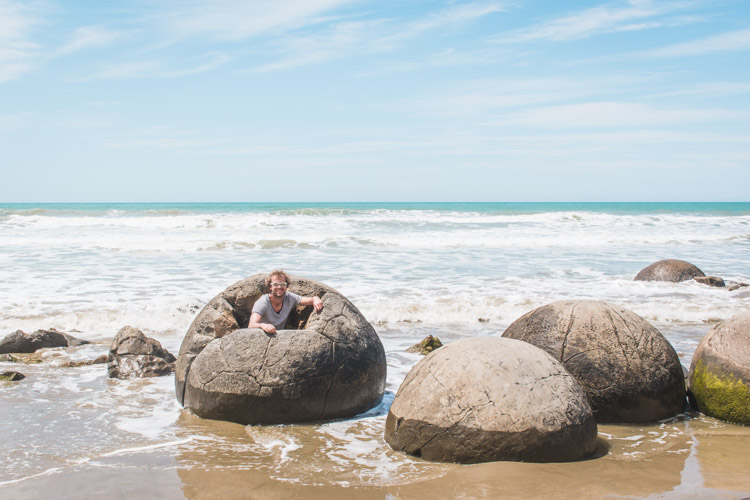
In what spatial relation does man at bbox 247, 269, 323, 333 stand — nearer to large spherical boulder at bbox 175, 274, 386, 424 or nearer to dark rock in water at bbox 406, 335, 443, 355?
large spherical boulder at bbox 175, 274, 386, 424

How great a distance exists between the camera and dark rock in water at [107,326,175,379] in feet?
24.9

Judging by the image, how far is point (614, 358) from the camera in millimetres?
5465

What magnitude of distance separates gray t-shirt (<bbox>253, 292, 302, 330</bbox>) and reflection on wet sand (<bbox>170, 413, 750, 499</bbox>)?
1145 mm

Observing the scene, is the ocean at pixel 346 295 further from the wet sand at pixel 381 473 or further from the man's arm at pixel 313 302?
the man's arm at pixel 313 302

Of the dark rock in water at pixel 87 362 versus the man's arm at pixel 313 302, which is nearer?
the man's arm at pixel 313 302

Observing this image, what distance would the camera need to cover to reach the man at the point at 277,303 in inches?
242

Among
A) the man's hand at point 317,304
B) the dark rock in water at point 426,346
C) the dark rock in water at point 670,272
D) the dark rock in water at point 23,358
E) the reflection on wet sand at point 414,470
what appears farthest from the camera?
the dark rock in water at point 670,272

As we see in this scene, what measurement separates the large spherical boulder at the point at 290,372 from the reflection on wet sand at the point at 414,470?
0.83ft

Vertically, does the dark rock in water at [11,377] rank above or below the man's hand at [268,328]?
below

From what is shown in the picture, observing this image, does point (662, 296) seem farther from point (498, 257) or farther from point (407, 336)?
point (498, 257)

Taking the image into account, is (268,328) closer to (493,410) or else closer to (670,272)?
(493,410)

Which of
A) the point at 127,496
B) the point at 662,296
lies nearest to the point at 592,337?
the point at 127,496

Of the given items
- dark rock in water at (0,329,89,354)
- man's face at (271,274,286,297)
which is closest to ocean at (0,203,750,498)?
dark rock in water at (0,329,89,354)

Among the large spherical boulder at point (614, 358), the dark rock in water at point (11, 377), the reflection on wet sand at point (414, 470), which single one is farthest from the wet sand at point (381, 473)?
the dark rock in water at point (11, 377)
